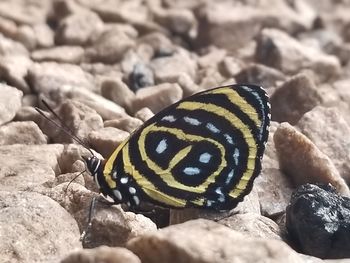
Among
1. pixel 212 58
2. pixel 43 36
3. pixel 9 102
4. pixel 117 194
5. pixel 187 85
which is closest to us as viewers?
pixel 117 194

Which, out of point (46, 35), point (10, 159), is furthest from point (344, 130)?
point (46, 35)

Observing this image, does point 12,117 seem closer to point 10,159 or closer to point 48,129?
point 48,129

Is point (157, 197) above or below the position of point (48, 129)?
above

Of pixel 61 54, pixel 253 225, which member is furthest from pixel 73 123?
pixel 253 225

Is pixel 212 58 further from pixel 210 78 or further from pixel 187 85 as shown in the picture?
pixel 187 85

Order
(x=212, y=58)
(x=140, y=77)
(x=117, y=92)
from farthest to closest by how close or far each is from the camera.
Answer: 1. (x=212, y=58)
2. (x=140, y=77)
3. (x=117, y=92)

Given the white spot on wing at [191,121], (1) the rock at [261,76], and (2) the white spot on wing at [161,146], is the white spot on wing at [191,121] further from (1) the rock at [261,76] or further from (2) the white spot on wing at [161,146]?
(1) the rock at [261,76]

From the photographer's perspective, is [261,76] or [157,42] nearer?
[261,76]
